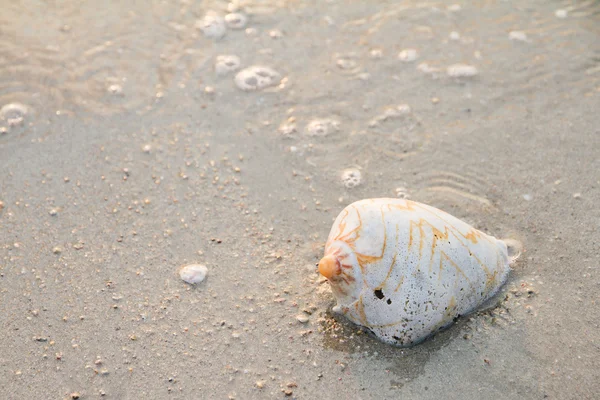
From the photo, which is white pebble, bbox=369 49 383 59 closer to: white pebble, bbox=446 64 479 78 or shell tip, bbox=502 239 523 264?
white pebble, bbox=446 64 479 78

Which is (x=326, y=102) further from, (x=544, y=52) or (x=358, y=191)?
(x=544, y=52)

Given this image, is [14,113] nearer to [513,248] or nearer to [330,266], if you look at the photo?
[330,266]

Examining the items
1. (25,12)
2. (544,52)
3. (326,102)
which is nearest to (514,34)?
(544,52)

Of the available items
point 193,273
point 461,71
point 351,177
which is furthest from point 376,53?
point 193,273

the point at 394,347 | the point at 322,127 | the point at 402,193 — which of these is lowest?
the point at 394,347

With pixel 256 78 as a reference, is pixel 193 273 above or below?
below

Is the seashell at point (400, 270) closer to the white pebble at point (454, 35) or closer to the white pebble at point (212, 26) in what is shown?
the white pebble at point (454, 35)
